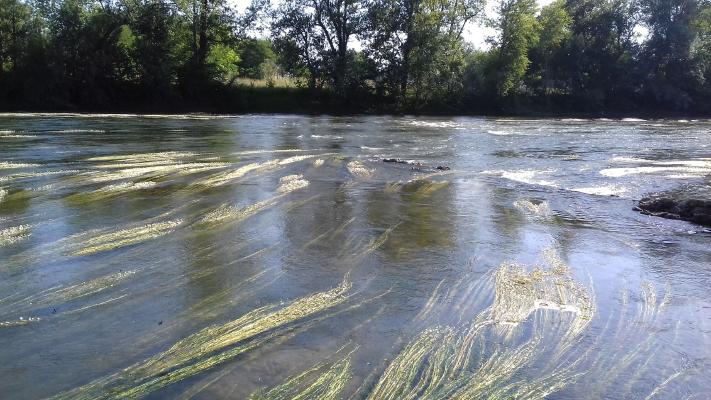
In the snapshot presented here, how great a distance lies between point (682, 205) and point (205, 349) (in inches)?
293

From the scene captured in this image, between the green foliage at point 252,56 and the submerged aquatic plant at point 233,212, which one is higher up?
the green foliage at point 252,56

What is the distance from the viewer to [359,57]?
48.7 meters

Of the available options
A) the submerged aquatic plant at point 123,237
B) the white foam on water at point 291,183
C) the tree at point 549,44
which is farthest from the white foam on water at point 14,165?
the tree at point 549,44

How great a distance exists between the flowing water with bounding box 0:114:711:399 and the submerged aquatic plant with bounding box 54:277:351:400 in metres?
0.02

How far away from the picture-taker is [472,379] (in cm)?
340

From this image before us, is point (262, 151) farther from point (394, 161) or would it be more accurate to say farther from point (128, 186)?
point (128, 186)

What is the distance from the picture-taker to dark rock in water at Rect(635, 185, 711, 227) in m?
7.71

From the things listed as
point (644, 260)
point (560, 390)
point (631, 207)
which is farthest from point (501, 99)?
point (560, 390)

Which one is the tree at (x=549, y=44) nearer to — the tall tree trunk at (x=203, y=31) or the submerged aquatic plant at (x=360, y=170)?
the tall tree trunk at (x=203, y=31)

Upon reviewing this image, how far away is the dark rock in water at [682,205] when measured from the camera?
25.3 ft

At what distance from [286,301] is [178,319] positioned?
2.82 feet

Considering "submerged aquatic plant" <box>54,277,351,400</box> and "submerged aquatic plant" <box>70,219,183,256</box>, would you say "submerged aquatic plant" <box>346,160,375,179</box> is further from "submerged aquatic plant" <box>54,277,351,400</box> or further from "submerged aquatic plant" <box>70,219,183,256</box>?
"submerged aquatic plant" <box>54,277,351,400</box>

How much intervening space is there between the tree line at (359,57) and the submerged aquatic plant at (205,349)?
41.9 metres

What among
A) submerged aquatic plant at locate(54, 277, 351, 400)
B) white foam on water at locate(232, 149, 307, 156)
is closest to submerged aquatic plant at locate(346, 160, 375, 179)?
white foam on water at locate(232, 149, 307, 156)
